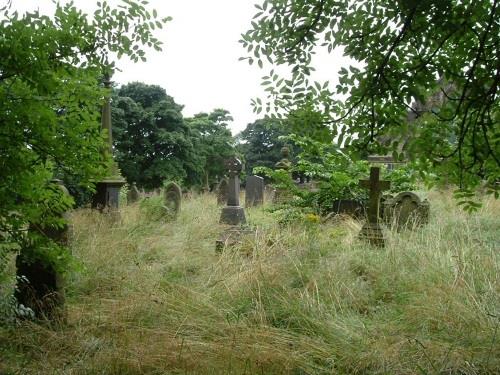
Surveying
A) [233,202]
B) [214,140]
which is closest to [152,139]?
[214,140]

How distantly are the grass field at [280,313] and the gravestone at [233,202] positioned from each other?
3170mm

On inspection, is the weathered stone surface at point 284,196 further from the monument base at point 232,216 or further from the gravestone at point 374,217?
the gravestone at point 374,217

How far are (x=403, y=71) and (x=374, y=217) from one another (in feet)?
16.3

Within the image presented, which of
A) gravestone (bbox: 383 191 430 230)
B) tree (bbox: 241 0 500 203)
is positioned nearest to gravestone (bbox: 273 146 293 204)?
gravestone (bbox: 383 191 430 230)

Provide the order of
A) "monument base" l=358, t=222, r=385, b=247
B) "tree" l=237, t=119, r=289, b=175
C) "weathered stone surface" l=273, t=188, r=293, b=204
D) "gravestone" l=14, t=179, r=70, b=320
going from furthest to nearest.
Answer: "tree" l=237, t=119, r=289, b=175, "weathered stone surface" l=273, t=188, r=293, b=204, "monument base" l=358, t=222, r=385, b=247, "gravestone" l=14, t=179, r=70, b=320

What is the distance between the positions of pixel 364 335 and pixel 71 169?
223cm

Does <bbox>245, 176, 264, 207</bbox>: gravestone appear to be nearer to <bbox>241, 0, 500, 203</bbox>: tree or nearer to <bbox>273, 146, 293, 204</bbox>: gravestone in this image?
<bbox>273, 146, 293, 204</bbox>: gravestone

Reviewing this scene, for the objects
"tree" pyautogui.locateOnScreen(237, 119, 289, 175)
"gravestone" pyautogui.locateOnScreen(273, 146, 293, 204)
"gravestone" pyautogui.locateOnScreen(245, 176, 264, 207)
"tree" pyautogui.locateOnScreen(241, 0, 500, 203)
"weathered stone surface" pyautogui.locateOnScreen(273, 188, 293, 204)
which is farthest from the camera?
"tree" pyautogui.locateOnScreen(237, 119, 289, 175)

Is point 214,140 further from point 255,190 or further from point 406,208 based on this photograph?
point 406,208

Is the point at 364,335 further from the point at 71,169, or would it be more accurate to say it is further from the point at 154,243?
the point at 154,243

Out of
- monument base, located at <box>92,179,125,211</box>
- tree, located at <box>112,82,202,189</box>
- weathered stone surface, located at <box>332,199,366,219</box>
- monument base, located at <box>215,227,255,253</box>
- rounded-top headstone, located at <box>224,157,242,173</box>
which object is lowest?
monument base, located at <box>215,227,255,253</box>

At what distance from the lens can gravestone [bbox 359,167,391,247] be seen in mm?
6371

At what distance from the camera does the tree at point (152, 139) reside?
21.4 m

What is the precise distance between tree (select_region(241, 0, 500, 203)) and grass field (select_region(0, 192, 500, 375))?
1.54m
